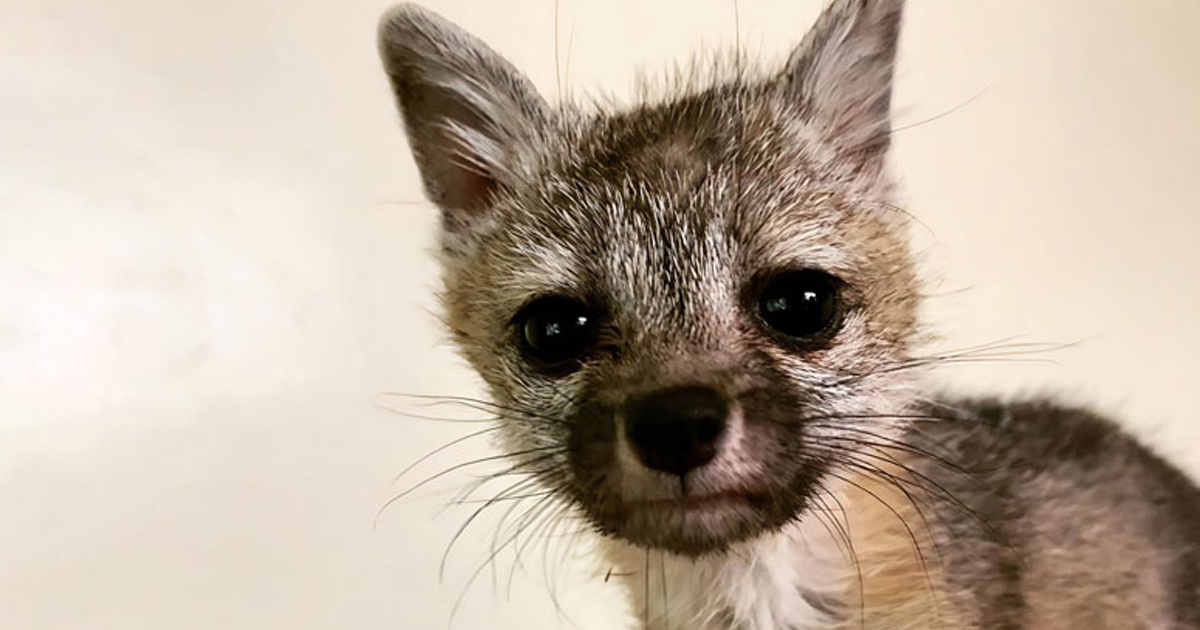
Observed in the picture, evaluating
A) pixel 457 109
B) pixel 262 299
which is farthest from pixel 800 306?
pixel 262 299

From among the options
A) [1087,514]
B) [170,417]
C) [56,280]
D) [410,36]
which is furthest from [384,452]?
[1087,514]

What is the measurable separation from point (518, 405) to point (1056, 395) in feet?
2.51

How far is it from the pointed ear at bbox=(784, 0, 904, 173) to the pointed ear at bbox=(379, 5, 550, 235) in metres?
0.27

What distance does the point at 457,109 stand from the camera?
108cm

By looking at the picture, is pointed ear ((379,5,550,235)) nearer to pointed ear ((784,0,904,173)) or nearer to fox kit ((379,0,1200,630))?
fox kit ((379,0,1200,630))

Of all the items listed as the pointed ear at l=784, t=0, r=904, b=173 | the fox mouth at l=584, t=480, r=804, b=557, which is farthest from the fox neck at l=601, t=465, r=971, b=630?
the pointed ear at l=784, t=0, r=904, b=173

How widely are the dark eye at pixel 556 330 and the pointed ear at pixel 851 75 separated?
317 millimetres

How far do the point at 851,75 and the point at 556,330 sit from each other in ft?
1.24

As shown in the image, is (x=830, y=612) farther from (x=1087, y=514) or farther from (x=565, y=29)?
(x=565, y=29)

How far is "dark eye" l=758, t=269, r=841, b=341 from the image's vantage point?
906 mm

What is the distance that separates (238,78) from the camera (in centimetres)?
138

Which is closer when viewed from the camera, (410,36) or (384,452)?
(410,36)

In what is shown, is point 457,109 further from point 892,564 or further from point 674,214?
point 892,564

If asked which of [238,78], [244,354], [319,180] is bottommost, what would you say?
[244,354]
